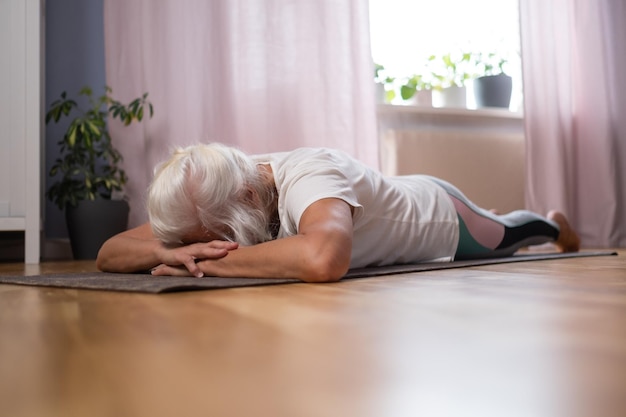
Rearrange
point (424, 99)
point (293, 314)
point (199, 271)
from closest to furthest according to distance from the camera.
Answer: point (293, 314) < point (199, 271) < point (424, 99)

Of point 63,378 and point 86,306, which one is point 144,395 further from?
point 86,306

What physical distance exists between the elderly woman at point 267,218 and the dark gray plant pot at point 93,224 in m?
1.37

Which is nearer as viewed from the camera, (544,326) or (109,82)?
(544,326)

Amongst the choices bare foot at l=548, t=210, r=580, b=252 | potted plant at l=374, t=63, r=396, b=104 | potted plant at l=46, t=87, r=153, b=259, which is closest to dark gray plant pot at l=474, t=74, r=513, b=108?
potted plant at l=374, t=63, r=396, b=104

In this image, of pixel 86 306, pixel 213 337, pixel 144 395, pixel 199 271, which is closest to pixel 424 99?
pixel 199 271

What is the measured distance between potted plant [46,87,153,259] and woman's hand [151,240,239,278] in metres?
1.70

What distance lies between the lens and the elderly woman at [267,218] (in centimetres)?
139

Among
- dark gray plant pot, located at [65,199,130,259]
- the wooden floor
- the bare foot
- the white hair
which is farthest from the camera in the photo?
dark gray plant pot, located at [65,199,130,259]

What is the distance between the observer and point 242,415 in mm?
419

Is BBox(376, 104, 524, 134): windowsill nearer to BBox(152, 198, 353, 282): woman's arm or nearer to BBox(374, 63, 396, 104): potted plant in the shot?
BBox(374, 63, 396, 104): potted plant

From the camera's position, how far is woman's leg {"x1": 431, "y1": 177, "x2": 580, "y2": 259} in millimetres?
2113

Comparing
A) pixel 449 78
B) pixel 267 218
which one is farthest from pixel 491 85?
pixel 267 218

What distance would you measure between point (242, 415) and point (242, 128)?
2.85 metres

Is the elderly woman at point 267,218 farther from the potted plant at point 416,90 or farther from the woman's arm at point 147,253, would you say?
the potted plant at point 416,90
